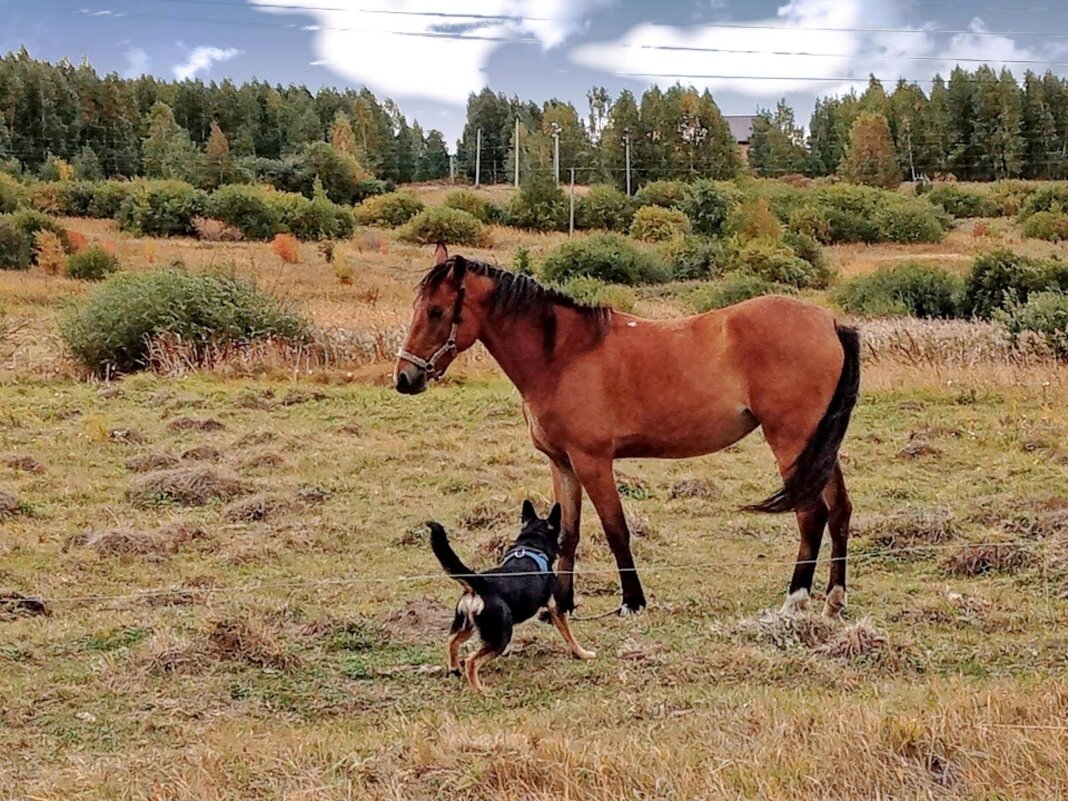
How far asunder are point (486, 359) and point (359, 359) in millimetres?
2040

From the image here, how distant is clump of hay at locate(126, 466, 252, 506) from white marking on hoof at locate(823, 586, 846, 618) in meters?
5.10

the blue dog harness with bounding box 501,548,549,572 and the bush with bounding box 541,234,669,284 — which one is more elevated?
the bush with bounding box 541,234,669,284

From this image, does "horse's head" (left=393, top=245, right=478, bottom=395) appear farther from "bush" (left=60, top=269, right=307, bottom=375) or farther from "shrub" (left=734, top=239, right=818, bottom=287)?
"shrub" (left=734, top=239, right=818, bottom=287)

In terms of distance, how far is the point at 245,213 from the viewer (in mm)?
46719

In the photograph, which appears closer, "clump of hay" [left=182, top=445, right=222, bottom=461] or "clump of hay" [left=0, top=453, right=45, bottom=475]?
"clump of hay" [left=0, top=453, right=45, bottom=475]

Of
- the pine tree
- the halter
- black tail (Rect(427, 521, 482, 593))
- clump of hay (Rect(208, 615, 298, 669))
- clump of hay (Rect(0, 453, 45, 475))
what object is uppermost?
the pine tree

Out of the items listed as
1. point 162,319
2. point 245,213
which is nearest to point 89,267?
point 162,319

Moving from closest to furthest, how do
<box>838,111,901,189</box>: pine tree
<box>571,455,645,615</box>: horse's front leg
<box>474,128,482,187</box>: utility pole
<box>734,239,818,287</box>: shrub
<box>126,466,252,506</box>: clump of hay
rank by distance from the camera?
<box>571,455,645,615</box>: horse's front leg < <box>126,466,252,506</box>: clump of hay < <box>734,239,818,287</box>: shrub < <box>838,111,901,189</box>: pine tree < <box>474,128,482,187</box>: utility pole

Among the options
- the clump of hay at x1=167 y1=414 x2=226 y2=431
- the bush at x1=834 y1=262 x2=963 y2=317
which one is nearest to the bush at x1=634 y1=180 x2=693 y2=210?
the bush at x1=834 y1=262 x2=963 y2=317

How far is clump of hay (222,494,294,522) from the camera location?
25.9 ft

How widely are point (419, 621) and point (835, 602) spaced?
2.34 metres

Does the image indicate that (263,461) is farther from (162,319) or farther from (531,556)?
(162,319)

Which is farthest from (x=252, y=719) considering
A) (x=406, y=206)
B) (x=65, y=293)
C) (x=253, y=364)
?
(x=406, y=206)

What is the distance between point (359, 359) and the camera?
52.3 feet
